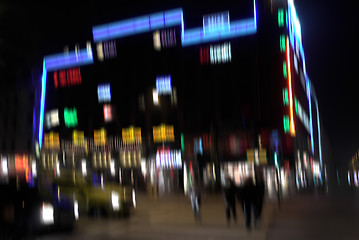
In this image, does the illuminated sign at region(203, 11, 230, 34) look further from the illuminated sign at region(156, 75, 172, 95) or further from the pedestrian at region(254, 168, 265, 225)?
the pedestrian at region(254, 168, 265, 225)

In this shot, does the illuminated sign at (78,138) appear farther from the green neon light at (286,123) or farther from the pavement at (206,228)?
the green neon light at (286,123)

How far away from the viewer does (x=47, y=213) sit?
7.47 m

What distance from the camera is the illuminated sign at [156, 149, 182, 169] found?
812 inches

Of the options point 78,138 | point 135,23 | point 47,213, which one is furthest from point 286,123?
point 47,213

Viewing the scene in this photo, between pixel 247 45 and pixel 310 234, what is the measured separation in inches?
713

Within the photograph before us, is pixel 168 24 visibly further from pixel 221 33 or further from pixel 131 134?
pixel 131 134

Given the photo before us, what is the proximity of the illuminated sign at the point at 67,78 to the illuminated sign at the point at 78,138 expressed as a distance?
10.2ft

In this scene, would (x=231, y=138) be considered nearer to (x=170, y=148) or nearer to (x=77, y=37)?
(x=170, y=148)

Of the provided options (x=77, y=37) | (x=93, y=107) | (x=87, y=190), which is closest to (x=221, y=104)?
(x=93, y=107)

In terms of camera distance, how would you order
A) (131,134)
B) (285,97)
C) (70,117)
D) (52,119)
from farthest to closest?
(285,97) < (70,117) < (131,134) < (52,119)

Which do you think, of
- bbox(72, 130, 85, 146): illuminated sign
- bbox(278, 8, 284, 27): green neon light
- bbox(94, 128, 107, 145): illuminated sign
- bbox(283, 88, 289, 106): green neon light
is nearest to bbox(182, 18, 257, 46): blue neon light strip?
bbox(94, 128, 107, 145): illuminated sign

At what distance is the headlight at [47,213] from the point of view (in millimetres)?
7298

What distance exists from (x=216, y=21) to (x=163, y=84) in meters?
10.7

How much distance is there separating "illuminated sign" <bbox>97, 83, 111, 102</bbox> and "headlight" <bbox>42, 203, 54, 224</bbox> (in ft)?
82.7
